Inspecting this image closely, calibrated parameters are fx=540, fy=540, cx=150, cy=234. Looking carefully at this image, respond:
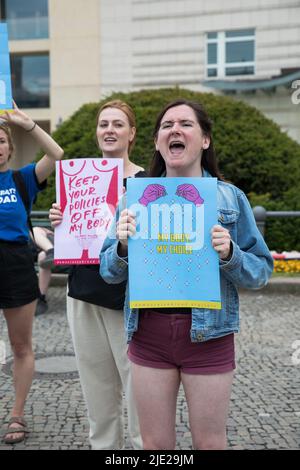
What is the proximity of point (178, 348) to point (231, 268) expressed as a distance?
38cm

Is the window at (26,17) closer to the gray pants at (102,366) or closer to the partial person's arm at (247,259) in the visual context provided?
the gray pants at (102,366)

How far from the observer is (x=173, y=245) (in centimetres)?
211

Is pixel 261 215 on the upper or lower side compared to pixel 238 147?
lower

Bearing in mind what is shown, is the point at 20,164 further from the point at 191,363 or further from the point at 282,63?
the point at 191,363

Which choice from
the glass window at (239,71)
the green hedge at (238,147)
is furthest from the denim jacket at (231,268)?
the glass window at (239,71)

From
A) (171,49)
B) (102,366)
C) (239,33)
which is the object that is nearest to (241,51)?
(239,33)

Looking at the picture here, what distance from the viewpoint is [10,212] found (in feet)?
11.0

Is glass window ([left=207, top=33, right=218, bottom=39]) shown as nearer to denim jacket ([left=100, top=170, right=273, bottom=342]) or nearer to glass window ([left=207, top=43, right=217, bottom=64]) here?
glass window ([left=207, top=43, right=217, bottom=64])

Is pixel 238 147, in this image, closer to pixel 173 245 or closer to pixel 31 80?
pixel 173 245

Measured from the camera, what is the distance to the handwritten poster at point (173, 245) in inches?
81.7

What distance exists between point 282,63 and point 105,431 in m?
18.9

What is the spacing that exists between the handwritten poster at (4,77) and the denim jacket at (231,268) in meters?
1.19

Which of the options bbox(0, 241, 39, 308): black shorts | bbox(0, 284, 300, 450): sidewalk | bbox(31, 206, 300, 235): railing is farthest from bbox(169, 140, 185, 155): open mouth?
bbox(31, 206, 300, 235): railing

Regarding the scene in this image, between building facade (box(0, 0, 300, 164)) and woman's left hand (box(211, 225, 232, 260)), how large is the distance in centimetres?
1780
